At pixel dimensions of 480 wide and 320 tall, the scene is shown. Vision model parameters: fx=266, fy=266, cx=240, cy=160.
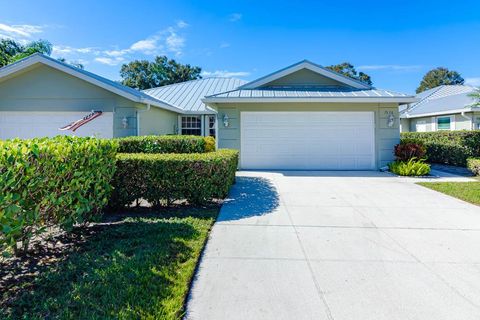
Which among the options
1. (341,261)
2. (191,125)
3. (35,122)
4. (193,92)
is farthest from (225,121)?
(341,261)

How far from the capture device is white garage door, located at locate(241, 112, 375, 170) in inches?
448

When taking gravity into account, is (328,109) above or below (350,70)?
below

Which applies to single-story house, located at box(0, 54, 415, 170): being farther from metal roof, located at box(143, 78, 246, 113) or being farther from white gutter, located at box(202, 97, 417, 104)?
metal roof, located at box(143, 78, 246, 113)

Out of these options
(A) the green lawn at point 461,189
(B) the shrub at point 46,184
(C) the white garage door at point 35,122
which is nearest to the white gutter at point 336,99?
(A) the green lawn at point 461,189

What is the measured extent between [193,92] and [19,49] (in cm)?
2278

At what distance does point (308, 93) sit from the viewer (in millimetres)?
11242

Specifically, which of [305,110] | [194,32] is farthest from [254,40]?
[305,110]

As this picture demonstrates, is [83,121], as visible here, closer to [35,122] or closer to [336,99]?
[35,122]

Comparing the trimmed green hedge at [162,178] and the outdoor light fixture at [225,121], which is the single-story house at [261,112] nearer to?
the outdoor light fixture at [225,121]

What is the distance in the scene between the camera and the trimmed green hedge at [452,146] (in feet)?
39.7

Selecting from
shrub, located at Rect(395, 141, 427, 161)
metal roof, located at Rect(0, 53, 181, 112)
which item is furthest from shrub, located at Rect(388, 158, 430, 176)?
metal roof, located at Rect(0, 53, 181, 112)

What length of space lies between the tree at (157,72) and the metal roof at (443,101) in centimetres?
2726

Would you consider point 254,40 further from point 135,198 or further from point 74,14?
point 135,198

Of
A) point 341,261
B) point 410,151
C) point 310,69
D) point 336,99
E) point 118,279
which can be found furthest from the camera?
point 310,69
